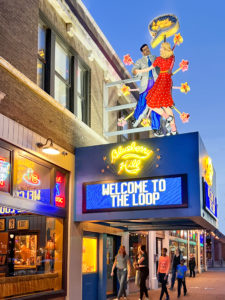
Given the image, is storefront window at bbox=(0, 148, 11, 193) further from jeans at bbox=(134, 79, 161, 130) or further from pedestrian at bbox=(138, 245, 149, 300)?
pedestrian at bbox=(138, 245, 149, 300)

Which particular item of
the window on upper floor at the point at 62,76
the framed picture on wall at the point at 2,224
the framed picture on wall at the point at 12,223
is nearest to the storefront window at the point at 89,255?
the framed picture on wall at the point at 12,223

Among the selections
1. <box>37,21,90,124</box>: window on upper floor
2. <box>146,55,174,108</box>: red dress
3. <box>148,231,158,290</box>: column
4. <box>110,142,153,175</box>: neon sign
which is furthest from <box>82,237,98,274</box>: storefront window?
<box>148,231,158,290</box>: column

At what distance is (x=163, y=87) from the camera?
12.9 m

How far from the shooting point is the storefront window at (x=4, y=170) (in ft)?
29.7

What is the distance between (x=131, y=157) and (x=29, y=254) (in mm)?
4049

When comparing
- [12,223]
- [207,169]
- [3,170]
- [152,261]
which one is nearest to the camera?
[3,170]

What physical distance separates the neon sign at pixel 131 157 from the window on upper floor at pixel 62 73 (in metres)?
2.22

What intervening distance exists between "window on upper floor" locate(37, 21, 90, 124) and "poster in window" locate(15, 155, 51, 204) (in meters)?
2.16

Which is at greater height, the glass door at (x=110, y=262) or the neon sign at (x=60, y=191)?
the neon sign at (x=60, y=191)

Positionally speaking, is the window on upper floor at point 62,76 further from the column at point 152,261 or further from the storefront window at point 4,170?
the column at point 152,261

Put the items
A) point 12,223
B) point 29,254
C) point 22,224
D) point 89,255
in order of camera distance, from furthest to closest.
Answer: point 12,223 < point 89,255 < point 22,224 < point 29,254

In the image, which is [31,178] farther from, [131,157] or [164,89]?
[164,89]

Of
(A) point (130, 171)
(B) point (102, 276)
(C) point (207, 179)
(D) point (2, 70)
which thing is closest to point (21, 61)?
(D) point (2, 70)

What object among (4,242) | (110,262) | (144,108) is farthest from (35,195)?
(110,262)
